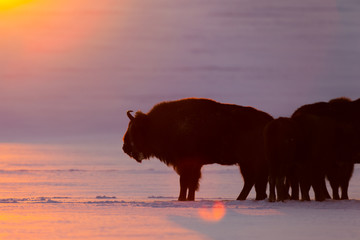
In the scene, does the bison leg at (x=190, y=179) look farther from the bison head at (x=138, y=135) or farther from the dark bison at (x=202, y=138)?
the bison head at (x=138, y=135)

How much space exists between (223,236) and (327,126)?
771 centimetres

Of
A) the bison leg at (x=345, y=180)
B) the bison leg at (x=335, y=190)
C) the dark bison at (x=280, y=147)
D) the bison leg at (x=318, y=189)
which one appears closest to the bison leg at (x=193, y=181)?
the dark bison at (x=280, y=147)

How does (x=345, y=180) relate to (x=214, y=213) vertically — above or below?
above

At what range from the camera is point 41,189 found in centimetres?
2892

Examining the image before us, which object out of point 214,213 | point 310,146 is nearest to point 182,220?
point 214,213

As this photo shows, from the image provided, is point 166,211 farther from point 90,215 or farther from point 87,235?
point 87,235

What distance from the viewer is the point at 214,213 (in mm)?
16609

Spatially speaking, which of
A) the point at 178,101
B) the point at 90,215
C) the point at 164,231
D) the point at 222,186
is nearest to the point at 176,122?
the point at 178,101

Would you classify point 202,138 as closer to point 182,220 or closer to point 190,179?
point 190,179

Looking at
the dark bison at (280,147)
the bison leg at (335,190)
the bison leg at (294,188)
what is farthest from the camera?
the bison leg at (335,190)

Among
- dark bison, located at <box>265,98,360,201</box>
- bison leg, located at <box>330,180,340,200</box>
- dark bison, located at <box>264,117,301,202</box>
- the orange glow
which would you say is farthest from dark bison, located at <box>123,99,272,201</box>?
bison leg, located at <box>330,180,340,200</box>

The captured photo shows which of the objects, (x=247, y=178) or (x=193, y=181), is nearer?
(x=247, y=178)

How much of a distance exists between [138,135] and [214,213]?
21.6 ft

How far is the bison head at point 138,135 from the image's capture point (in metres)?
22.5
